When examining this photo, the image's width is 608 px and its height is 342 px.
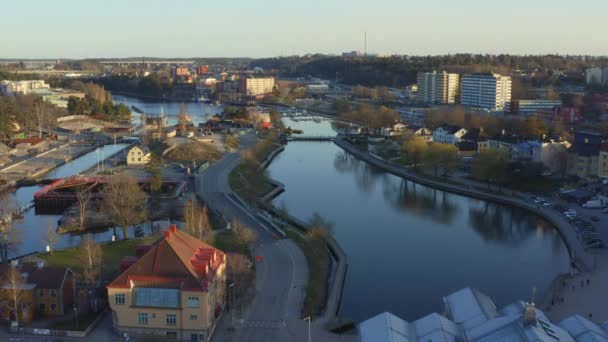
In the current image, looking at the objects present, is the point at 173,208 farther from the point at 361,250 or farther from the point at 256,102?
the point at 256,102

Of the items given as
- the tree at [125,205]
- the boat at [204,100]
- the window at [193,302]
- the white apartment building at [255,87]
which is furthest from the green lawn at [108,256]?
the white apartment building at [255,87]

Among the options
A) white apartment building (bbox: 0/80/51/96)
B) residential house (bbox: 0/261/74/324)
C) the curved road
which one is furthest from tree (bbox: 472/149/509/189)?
white apartment building (bbox: 0/80/51/96)

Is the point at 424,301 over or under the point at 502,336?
under

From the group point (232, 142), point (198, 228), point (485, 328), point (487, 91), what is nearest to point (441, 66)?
point (487, 91)

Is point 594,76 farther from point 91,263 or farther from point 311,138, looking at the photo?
point 91,263

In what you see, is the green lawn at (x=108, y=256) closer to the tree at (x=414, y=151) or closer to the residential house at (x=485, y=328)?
the residential house at (x=485, y=328)

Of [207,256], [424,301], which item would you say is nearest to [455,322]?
[424,301]
